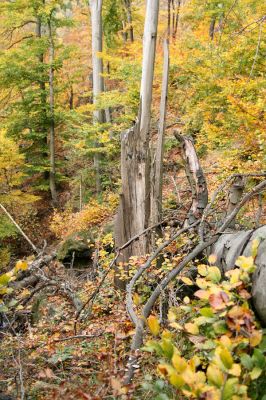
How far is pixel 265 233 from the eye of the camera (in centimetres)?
229

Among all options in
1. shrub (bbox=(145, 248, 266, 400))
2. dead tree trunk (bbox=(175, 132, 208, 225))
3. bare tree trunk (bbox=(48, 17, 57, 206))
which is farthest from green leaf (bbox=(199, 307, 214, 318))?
bare tree trunk (bbox=(48, 17, 57, 206))

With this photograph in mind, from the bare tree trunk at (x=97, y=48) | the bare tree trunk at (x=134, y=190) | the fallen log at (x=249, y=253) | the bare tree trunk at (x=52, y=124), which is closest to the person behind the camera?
the fallen log at (x=249, y=253)

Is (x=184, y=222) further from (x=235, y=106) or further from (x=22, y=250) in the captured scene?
(x=22, y=250)

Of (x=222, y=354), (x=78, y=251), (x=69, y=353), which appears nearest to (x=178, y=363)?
(x=222, y=354)

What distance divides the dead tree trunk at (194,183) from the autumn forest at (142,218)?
0.05ft

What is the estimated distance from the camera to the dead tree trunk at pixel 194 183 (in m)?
4.26

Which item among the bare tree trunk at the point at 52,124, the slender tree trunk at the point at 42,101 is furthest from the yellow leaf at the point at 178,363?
the slender tree trunk at the point at 42,101

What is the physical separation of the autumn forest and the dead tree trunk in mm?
16

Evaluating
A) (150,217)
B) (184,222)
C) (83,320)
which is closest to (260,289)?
(184,222)

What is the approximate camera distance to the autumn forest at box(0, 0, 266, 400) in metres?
1.72

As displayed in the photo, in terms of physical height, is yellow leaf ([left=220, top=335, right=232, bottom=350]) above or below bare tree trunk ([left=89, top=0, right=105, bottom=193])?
below

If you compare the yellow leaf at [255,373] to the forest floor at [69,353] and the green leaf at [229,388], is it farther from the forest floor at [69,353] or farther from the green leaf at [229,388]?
the forest floor at [69,353]

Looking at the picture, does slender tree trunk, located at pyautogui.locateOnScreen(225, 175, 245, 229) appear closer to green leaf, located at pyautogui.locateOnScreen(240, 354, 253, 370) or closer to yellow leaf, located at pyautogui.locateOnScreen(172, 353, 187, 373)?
green leaf, located at pyautogui.locateOnScreen(240, 354, 253, 370)

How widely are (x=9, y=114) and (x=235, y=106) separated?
41.1 feet
